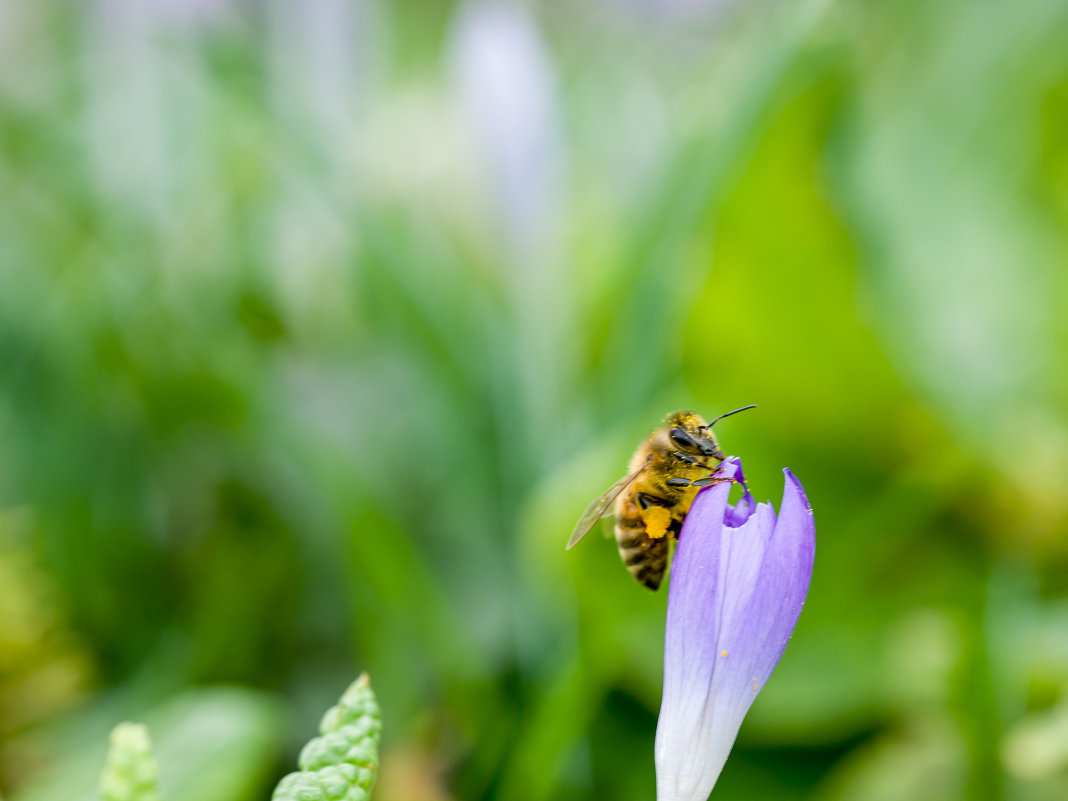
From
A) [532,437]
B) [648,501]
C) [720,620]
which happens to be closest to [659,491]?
[648,501]

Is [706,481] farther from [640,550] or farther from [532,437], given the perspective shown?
[532,437]

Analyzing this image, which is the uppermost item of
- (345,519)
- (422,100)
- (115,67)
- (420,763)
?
(115,67)

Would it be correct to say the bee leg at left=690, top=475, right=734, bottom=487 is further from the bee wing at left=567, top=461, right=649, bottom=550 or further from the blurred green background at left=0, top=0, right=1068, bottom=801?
the blurred green background at left=0, top=0, right=1068, bottom=801

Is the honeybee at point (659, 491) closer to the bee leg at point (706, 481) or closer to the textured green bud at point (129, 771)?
the bee leg at point (706, 481)

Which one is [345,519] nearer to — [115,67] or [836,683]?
[836,683]

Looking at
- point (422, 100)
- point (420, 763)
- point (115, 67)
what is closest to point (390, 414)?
point (420, 763)

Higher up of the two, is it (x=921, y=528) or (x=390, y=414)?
(x=390, y=414)
